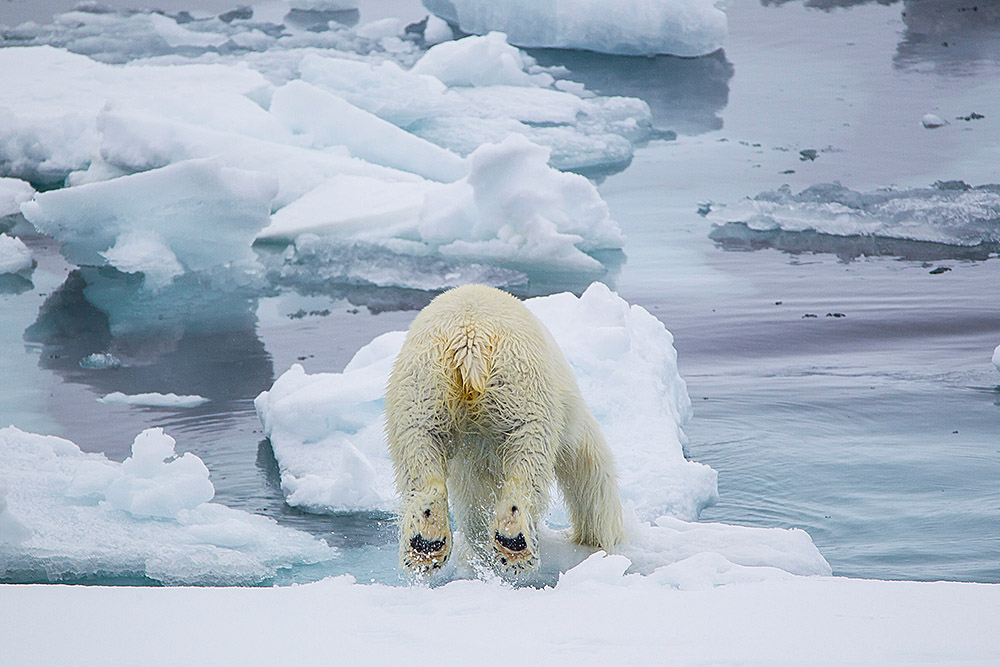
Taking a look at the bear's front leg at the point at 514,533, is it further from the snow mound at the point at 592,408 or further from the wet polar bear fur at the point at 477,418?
the snow mound at the point at 592,408

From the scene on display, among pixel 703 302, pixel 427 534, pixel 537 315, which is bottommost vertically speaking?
pixel 703 302

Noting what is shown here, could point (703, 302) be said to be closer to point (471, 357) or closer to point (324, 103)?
point (324, 103)

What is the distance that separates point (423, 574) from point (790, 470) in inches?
119

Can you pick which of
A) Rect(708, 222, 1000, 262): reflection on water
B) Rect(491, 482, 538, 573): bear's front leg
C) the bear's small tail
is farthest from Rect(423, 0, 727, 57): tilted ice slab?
Rect(491, 482, 538, 573): bear's front leg

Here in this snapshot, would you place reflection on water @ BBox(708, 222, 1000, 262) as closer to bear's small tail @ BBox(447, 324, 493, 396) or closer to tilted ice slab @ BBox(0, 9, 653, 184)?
tilted ice slab @ BBox(0, 9, 653, 184)

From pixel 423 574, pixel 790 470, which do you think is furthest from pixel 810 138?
pixel 423 574

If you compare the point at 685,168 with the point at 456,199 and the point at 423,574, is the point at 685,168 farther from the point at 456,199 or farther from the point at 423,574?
the point at 423,574

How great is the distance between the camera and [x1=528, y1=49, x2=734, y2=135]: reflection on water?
13.6 meters

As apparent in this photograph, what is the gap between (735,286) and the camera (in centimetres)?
827

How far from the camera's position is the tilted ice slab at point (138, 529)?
3912 millimetres

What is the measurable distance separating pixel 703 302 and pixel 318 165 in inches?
149

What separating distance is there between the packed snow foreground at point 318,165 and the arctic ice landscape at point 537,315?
4 cm

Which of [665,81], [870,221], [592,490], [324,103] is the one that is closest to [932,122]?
[665,81]

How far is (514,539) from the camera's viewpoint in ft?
8.04
